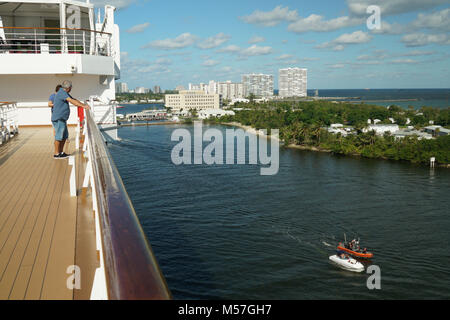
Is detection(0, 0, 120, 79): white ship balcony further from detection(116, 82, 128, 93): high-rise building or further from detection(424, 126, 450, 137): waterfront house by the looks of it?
detection(116, 82, 128, 93): high-rise building

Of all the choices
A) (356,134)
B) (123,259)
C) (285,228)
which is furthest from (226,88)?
(123,259)

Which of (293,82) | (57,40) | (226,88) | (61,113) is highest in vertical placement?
(293,82)

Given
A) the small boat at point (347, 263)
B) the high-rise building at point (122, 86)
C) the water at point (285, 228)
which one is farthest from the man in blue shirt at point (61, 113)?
the high-rise building at point (122, 86)

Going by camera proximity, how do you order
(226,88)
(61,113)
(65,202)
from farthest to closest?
(226,88)
(61,113)
(65,202)

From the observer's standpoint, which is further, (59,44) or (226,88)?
(226,88)

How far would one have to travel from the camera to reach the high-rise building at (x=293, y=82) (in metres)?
145

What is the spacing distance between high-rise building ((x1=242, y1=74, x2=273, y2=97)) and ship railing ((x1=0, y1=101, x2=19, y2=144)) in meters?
134

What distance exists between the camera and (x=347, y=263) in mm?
12406

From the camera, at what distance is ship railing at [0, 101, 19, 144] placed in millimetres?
5965

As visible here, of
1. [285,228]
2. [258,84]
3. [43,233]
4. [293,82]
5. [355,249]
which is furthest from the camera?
[293,82]

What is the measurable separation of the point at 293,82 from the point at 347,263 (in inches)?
5507

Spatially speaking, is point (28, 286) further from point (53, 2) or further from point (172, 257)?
point (172, 257)

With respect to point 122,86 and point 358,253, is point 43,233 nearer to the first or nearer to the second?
point 358,253

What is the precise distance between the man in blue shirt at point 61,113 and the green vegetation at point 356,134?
99.8 ft
